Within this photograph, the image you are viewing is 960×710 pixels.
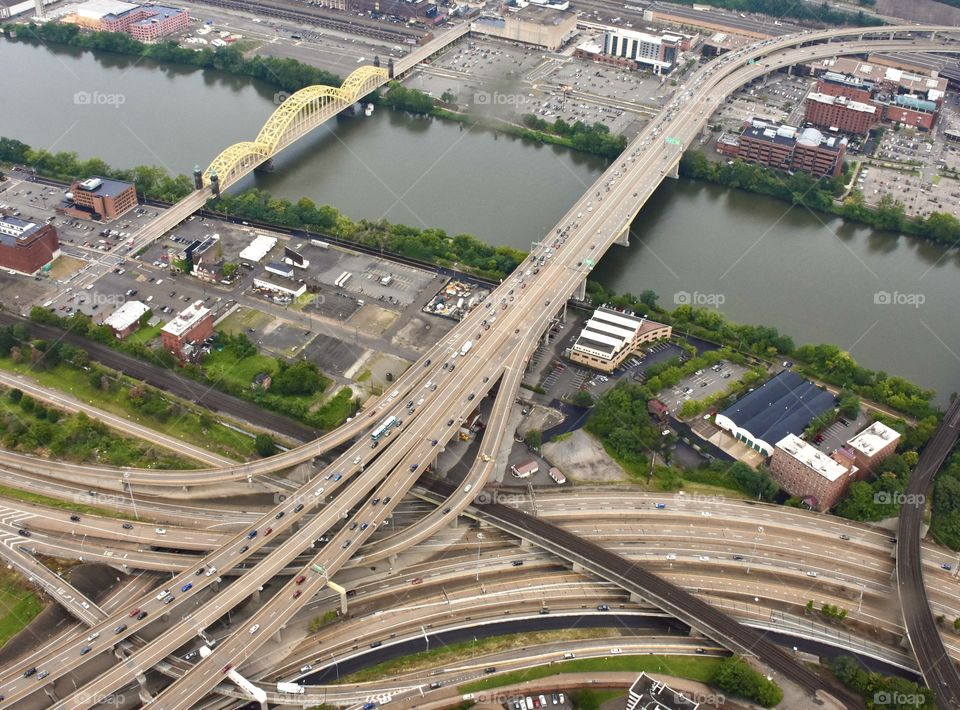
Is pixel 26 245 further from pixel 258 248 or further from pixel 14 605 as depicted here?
pixel 14 605

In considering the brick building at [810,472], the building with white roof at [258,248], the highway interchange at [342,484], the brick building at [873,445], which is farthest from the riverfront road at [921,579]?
the building with white roof at [258,248]

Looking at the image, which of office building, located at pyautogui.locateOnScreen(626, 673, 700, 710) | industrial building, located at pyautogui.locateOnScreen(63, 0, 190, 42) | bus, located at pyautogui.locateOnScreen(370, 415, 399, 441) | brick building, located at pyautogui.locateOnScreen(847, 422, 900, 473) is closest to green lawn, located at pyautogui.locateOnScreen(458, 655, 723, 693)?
office building, located at pyautogui.locateOnScreen(626, 673, 700, 710)

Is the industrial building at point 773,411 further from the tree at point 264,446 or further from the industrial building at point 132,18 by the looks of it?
the industrial building at point 132,18

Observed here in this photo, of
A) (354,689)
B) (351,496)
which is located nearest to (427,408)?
(351,496)

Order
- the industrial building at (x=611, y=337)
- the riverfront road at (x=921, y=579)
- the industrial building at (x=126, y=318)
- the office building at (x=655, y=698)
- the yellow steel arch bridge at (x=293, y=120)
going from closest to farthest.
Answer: the office building at (x=655, y=698) < the riverfront road at (x=921, y=579) < the industrial building at (x=611, y=337) < the industrial building at (x=126, y=318) < the yellow steel arch bridge at (x=293, y=120)

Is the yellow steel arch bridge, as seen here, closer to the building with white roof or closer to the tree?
the building with white roof

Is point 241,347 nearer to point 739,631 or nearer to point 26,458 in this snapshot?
point 26,458

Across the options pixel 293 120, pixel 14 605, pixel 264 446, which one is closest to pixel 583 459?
pixel 264 446
